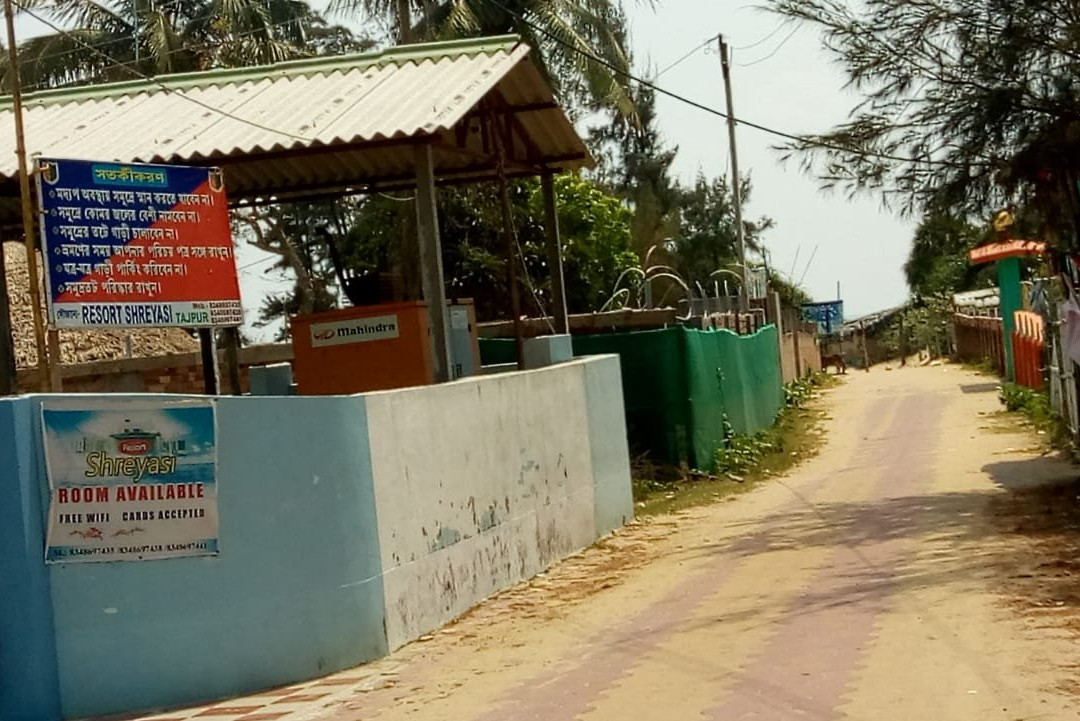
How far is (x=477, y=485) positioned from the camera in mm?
12148

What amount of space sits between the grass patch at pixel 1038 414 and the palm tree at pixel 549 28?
8321 mm

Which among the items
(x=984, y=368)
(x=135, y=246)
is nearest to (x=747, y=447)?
(x=135, y=246)

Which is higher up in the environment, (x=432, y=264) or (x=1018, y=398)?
(x=432, y=264)

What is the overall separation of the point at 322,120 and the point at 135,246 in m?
3.48

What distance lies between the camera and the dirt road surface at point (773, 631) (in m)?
7.56

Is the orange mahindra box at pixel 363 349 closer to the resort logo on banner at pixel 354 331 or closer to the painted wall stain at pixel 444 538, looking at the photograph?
the resort logo on banner at pixel 354 331

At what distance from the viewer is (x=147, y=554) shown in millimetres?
8594

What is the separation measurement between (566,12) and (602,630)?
17.5 metres

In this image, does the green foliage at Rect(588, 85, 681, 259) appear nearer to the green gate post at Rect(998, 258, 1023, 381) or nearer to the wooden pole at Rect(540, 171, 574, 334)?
the green gate post at Rect(998, 258, 1023, 381)

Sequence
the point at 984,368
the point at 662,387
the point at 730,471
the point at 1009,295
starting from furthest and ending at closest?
the point at 984,368, the point at 1009,295, the point at 730,471, the point at 662,387

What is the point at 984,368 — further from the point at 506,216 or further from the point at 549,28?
the point at 506,216

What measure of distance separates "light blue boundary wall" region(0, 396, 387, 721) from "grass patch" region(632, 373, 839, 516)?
8380mm

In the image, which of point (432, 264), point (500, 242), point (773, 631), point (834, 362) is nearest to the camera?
point (773, 631)

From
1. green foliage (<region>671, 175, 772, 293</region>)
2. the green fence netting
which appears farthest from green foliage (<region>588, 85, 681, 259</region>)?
the green fence netting
